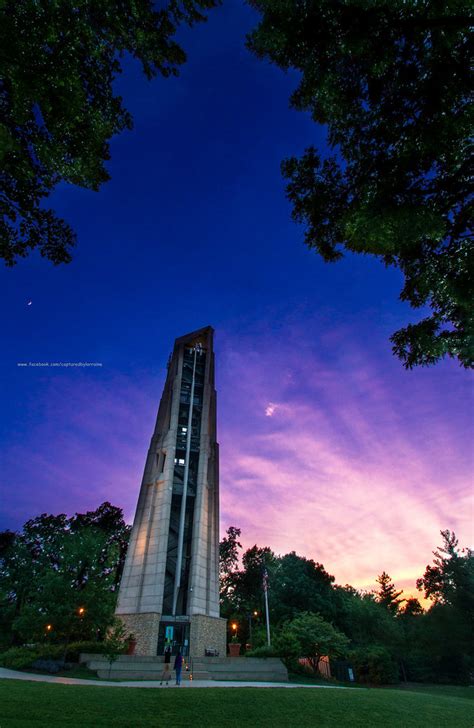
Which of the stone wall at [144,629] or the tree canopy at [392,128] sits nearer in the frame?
the tree canopy at [392,128]

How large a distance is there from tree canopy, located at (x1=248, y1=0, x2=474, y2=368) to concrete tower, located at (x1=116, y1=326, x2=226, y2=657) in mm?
30650

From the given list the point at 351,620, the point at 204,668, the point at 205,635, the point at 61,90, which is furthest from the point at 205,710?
the point at 351,620

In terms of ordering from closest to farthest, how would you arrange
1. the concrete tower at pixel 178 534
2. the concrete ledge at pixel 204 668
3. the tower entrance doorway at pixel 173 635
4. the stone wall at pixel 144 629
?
Answer: 1. the concrete ledge at pixel 204 668
2. the stone wall at pixel 144 629
3. the tower entrance doorway at pixel 173 635
4. the concrete tower at pixel 178 534

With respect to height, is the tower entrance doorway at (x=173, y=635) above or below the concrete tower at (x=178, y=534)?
below

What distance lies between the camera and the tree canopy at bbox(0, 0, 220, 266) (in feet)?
21.7

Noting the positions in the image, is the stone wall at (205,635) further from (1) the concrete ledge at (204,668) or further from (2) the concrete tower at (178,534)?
(1) the concrete ledge at (204,668)

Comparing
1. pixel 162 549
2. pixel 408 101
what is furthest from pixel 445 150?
pixel 162 549

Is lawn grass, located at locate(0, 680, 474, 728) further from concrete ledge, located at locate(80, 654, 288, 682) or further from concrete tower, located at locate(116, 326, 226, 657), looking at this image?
concrete tower, located at locate(116, 326, 226, 657)

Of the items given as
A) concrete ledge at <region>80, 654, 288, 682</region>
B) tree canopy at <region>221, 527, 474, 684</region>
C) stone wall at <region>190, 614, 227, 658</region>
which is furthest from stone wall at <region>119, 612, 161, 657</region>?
tree canopy at <region>221, 527, 474, 684</region>

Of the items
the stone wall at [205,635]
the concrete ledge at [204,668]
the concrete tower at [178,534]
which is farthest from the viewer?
the concrete tower at [178,534]

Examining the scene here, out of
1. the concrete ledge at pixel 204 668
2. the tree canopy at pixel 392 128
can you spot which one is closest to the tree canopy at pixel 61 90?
the tree canopy at pixel 392 128

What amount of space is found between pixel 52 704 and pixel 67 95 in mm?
13224

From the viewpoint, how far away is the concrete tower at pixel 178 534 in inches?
1186

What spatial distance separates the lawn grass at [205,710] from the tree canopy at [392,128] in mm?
10092
